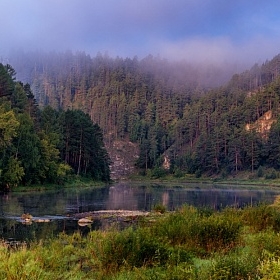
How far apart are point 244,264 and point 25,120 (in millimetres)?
66568

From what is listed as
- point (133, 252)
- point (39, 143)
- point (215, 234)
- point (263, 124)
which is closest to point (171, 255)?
point (133, 252)

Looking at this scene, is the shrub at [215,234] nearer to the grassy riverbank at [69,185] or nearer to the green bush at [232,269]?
the green bush at [232,269]

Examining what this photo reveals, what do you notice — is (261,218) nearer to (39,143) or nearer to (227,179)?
(39,143)

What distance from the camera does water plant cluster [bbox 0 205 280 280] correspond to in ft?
33.2

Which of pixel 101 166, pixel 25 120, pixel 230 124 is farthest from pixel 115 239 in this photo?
pixel 230 124

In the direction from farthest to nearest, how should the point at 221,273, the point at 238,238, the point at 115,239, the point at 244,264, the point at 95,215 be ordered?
the point at 95,215
the point at 238,238
the point at 115,239
the point at 244,264
the point at 221,273

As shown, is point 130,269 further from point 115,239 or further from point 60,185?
point 60,185

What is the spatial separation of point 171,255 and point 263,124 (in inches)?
6030

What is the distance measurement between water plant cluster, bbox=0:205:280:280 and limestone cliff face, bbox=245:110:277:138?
139m

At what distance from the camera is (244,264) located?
34.1 feet

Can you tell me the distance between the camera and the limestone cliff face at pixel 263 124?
510ft

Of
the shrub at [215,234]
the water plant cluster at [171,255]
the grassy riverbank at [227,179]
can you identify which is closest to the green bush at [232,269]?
the water plant cluster at [171,255]

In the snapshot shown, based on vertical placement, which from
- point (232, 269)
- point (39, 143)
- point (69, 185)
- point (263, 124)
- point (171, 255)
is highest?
point (263, 124)

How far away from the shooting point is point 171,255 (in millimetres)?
13594
